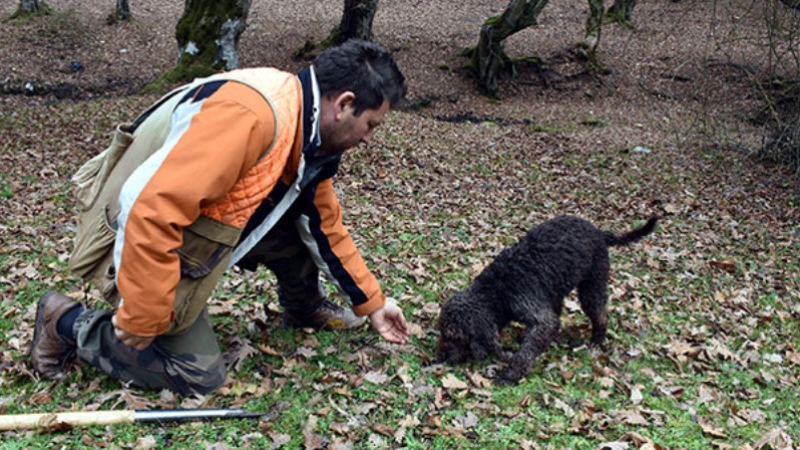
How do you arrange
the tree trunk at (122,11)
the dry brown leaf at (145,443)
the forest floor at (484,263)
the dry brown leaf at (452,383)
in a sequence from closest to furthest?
the dry brown leaf at (145,443) → the forest floor at (484,263) → the dry brown leaf at (452,383) → the tree trunk at (122,11)

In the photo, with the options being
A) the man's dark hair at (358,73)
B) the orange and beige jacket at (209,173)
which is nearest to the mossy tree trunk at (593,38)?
the man's dark hair at (358,73)

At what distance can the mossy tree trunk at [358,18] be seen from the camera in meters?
16.0

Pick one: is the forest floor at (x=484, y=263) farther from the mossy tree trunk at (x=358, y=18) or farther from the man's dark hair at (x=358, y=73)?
the man's dark hair at (x=358, y=73)

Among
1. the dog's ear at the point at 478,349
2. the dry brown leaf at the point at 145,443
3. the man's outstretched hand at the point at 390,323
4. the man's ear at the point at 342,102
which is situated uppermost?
the man's ear at the point at 342,102

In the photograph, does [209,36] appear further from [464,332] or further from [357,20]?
[464,332]

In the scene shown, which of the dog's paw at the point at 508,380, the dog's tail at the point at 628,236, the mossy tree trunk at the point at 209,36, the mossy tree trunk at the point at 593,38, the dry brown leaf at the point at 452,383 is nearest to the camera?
the dry brown leaf at the point at 452,383

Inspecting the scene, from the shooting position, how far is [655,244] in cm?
752

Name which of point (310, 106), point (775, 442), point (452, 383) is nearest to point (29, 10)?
point (310, 106)

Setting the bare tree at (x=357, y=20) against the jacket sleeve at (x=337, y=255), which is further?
the bare tree at (x=357, y=20)

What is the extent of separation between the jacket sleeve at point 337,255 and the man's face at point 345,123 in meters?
0.67

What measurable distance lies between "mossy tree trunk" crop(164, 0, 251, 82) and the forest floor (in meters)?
1.75

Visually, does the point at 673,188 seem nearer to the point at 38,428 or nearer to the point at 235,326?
the point at 235,326

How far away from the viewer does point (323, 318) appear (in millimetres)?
4789

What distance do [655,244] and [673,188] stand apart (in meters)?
2.71
